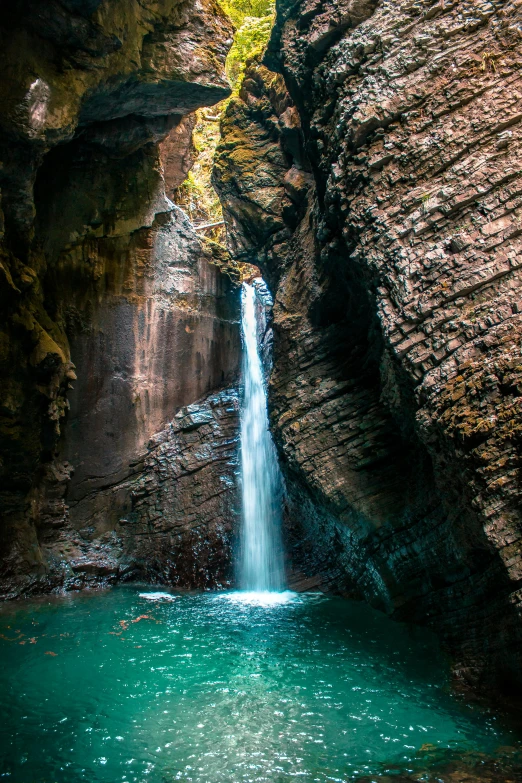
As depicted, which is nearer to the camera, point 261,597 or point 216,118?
point 261,597

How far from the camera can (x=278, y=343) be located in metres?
11.1

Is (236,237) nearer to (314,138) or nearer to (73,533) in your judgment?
(314,138)

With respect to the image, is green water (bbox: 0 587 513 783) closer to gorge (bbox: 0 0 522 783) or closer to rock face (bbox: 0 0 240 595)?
gorge (bbox: 0 0 522 783)

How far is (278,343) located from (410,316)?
4786mm

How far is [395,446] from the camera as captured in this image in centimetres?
870

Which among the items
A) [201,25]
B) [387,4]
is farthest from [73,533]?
[387,4]

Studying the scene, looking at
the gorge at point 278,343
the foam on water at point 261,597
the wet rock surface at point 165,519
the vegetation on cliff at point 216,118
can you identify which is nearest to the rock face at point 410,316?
the gorge at point 278,343

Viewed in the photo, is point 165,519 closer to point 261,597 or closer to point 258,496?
point 258,496

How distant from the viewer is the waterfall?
1212 cm

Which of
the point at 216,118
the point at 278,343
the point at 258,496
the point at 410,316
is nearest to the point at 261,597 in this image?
the point at 258,496

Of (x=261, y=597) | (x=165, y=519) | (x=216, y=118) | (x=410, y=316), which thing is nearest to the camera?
(x=410, y=316)

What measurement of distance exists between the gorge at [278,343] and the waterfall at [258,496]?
0.09m

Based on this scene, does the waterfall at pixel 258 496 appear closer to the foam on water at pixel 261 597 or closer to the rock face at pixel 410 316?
the foam on water at pixel 261 597

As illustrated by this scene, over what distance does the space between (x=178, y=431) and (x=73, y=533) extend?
3.47m
